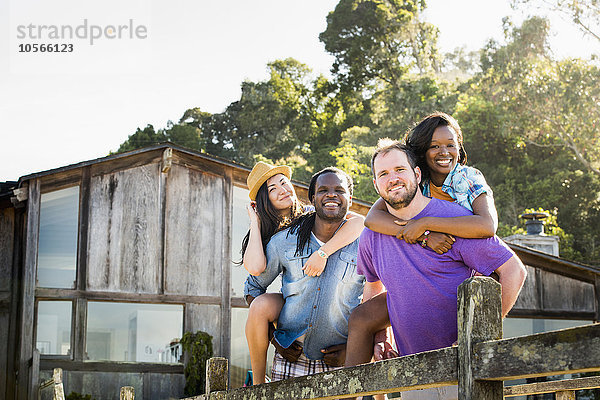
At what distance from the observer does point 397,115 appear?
3325 centimetres

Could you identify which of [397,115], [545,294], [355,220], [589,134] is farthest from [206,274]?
[397,115]

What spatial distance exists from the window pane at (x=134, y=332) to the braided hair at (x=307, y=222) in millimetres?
6686

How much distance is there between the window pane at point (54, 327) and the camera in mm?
9883

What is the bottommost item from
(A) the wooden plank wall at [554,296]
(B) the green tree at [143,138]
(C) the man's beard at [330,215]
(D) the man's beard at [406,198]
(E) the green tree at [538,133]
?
(D) the man's beard at [406,198]

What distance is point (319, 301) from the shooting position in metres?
4.00

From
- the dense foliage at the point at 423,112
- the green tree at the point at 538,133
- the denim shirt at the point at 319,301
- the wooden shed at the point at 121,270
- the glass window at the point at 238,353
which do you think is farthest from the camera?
the dense foliage at the point at 423,112

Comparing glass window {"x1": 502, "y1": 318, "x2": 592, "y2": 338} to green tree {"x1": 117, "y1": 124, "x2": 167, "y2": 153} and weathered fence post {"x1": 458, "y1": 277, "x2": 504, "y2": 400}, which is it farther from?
green tree {"x1": 117, "y1": 124, "x2": 167, "y2": 153}

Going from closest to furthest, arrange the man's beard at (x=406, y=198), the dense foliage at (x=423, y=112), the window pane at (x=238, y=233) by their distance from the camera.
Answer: the man's beard at (x=406, y=198)
the window pane at (x=238, y=233)
the dense foliage at (x=423, y=112)

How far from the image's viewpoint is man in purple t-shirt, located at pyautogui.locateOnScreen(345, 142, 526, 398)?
292 centimetres

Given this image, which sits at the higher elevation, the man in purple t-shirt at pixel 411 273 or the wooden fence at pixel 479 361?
the man in purple t-shirt at pixel 411 273

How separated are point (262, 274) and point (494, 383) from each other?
2.34 m

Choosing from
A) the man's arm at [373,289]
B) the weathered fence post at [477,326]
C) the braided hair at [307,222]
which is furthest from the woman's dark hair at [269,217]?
the weathered fence post at [477,326]

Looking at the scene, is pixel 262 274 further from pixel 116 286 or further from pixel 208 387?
pixel 116 286

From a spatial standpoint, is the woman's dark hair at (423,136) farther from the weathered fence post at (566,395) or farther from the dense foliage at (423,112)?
the dense foliage at (423,112)
